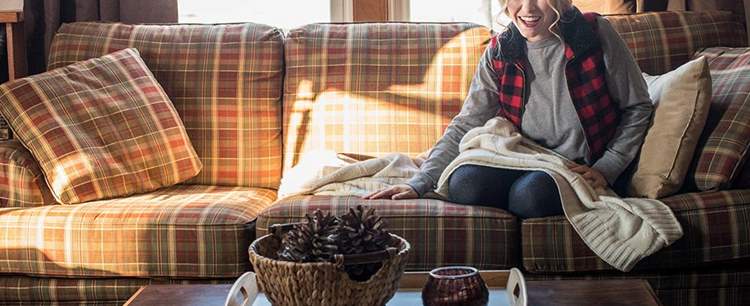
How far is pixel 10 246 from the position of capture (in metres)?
2.61

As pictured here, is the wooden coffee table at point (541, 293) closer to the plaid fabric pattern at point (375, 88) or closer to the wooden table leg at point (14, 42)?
the plaid fabric pattern at point (375, 88)

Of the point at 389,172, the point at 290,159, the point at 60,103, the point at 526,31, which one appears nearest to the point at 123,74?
the point at 60,103

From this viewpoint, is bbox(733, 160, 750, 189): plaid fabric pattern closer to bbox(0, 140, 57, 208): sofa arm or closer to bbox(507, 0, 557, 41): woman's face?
bbox(507, 0, 557, 41): woman's face

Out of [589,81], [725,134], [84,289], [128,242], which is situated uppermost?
[589,81]

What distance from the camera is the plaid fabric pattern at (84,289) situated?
8.54 feet

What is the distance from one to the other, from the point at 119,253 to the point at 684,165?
1.34 meters

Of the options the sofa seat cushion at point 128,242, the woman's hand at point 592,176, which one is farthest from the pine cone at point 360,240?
the woman's hand at point 592,176

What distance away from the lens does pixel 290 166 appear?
10.3 ft

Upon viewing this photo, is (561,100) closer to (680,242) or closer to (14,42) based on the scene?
(680,242)

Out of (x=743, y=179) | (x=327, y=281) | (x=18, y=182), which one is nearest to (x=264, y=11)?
(x=18, y=182)

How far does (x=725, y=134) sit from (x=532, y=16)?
541 mm

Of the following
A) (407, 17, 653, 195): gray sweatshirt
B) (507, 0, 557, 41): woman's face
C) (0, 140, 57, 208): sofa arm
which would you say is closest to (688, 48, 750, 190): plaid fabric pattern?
(407, 17, 653, 195): gray sweatshirt

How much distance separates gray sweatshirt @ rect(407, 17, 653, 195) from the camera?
2672 millimetres

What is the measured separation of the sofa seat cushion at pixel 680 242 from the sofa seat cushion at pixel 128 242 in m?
0.67
